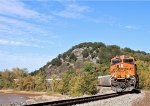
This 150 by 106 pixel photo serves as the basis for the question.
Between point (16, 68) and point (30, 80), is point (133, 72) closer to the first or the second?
point (30, 80)

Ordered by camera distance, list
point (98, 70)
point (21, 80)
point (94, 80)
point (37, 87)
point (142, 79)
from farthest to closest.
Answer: point (21, 80) → point (37, 87) → point (98, 70) → point (94, 80) → point (142, 79)

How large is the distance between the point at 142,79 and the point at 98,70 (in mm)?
47718

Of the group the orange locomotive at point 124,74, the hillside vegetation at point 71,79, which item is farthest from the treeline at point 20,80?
the orange locomotive at point 124,74

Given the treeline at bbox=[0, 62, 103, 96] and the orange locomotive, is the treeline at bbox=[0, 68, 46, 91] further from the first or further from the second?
the orange locomotive

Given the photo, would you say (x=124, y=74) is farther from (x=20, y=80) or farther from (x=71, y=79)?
(x=20, y=80)

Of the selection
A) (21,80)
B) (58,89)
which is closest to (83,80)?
(58,89)

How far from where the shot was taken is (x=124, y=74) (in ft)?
131

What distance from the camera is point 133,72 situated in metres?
39.5

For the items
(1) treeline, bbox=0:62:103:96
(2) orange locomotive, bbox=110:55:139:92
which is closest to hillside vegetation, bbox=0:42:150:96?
(1) treeline, bbox=0:62:103:96

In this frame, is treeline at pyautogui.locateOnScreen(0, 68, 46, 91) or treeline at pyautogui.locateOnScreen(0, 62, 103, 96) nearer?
treeline at pyautogui.locateOnScreen(0, 62, 103, 96)

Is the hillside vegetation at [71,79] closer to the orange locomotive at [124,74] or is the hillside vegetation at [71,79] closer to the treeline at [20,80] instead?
the treeline at [20,80]

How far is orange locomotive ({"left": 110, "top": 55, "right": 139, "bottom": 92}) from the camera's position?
39500 mm

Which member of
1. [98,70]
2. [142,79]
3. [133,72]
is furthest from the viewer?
[98,70]

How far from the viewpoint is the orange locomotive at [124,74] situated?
130 feet
